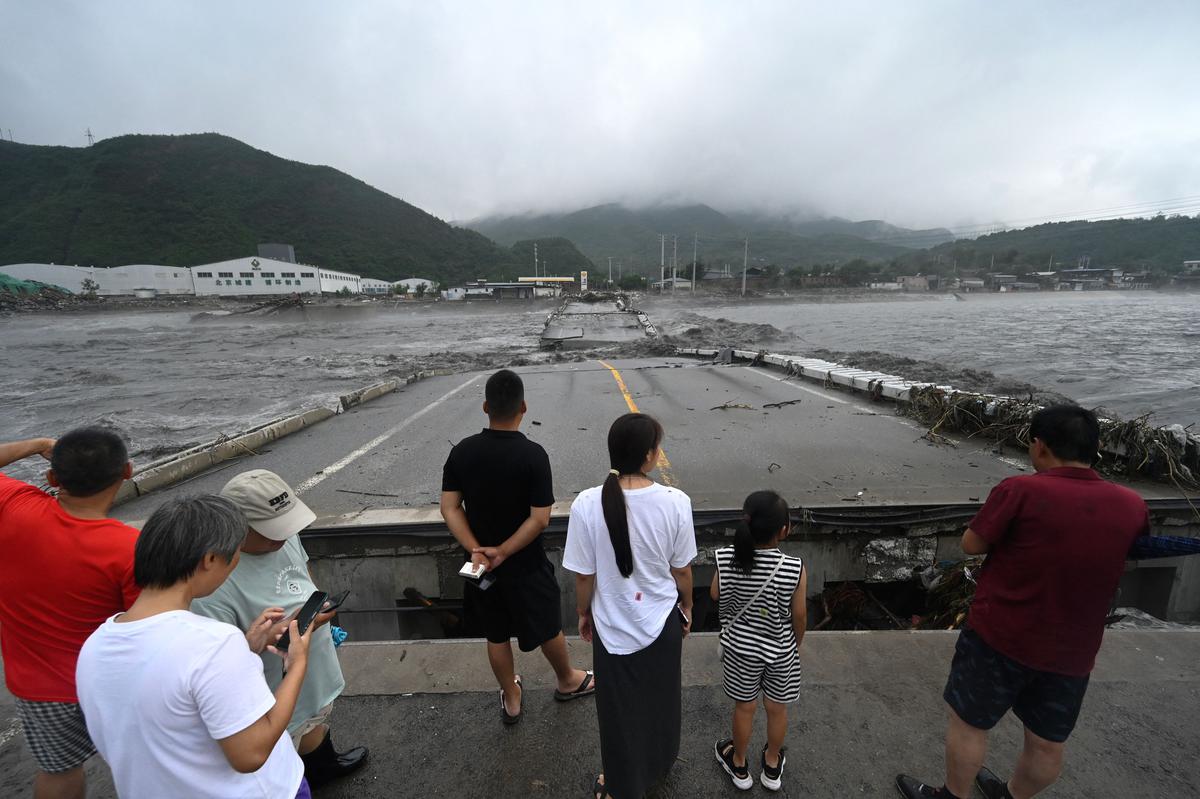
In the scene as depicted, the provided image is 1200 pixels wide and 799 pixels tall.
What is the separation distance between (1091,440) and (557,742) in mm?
2777

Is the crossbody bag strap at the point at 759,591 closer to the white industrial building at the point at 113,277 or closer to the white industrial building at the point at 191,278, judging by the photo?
the white industrial building at the point at 191,278

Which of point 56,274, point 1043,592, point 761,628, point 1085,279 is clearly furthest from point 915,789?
point 1085,279

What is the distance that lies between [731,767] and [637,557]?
4.15 ft

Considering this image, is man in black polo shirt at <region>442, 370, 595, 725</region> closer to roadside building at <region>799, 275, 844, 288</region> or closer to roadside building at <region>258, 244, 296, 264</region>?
roadside building at <region>799, 275, 844, 288</region>

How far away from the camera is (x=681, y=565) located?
2248mm

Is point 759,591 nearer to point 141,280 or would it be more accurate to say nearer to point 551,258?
point 141,280

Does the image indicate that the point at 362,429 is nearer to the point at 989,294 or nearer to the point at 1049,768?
the point at 1049,768

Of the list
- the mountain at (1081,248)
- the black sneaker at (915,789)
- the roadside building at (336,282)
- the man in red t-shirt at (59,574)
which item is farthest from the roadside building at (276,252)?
the mountain at (1081,248)

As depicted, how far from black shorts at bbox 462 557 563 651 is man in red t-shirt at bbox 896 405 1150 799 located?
1940mm

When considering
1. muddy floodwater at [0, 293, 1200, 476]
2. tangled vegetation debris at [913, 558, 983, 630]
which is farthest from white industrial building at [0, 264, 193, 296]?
tangled vegetation debris at [913, 558, 983, 630]

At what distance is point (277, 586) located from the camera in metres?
2.13

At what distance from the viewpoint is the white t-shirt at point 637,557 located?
2.15 meters

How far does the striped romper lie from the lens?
234cm

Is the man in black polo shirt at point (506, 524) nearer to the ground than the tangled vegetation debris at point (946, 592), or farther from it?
farther from it
